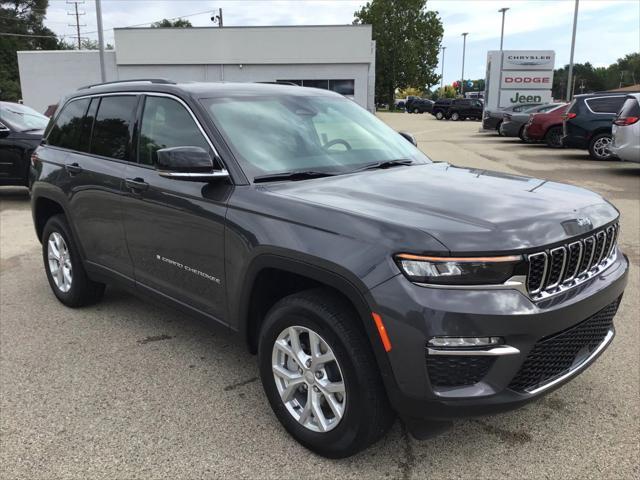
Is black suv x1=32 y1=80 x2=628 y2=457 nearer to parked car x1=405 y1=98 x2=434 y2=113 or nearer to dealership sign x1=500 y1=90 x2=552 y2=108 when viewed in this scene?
dealership sign x1=500 y1=90 x2=552 y2=108

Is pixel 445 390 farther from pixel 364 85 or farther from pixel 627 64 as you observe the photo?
pixel 627 64

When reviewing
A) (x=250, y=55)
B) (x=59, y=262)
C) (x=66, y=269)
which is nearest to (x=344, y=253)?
(x=66, y=269)

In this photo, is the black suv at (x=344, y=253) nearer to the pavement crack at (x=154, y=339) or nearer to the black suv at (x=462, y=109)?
the pavement crack at (x=154, y=339)

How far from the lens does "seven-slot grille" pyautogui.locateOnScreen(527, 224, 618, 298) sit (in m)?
2.39

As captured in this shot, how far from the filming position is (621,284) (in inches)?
115

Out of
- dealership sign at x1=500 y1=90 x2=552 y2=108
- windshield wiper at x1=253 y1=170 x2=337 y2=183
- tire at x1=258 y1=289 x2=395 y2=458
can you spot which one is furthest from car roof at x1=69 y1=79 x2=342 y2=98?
dealership sign at x1=500 y1=90 x2=552 y2=108

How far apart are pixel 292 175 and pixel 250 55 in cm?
3580

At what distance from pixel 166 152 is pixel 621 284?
2458 millimetres

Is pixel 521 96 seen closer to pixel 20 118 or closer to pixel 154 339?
pixel 20 118

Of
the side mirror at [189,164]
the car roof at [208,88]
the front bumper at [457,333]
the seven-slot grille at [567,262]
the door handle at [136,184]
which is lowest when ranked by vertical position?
the front bumper at [457,333]

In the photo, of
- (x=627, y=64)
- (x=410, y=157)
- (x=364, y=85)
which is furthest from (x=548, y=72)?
(x=627, y=64)

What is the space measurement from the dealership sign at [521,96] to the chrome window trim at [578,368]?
29.5m

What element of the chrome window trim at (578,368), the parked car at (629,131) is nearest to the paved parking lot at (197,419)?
the chrome window trim at (578,368)

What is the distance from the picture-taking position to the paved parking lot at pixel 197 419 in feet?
8.96
